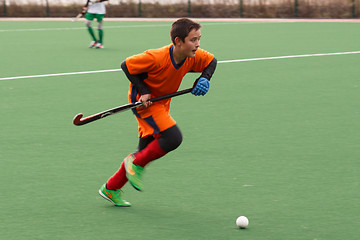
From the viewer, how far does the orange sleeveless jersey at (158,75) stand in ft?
18.5

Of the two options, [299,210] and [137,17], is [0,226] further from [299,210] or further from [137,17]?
[137,17]

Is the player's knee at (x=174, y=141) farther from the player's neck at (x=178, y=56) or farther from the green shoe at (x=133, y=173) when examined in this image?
the player's neck at (x=178, y=56)

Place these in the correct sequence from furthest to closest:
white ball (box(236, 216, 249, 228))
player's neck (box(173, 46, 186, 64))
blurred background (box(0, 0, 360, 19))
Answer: blurred background (box(0, 0, 360, 19)) < player's neck (box(173, 46, 186, 64)) < white ball (box(236, 216, 249, 228))

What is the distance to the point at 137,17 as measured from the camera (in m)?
34.6

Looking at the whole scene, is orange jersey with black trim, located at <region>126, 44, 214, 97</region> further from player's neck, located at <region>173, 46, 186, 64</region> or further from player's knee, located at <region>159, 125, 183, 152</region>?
player's knee, located at <region>159, 125, 183, 152</region>

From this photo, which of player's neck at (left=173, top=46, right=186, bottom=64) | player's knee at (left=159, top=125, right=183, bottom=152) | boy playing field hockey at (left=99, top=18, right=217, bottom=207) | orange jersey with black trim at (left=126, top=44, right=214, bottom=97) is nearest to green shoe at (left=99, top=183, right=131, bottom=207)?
boy playing field hockey at (left=99, top=18, right=217, bottom=207)

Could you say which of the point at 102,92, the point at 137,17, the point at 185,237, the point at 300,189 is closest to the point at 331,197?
the point at 300,189

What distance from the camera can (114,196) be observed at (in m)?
5.99

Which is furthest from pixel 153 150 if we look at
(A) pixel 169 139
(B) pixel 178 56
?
(B) pixel 178 56

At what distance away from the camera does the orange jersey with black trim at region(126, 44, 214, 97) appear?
5629 millimetres

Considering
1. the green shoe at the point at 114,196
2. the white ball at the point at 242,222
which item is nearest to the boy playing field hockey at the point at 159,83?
the green shoe at the point at 114,196

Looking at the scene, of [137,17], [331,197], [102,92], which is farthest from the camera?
[137,17]

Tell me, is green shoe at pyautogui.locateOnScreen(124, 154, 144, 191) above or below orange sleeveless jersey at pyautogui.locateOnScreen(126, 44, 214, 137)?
below

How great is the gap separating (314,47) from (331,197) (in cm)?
1251
